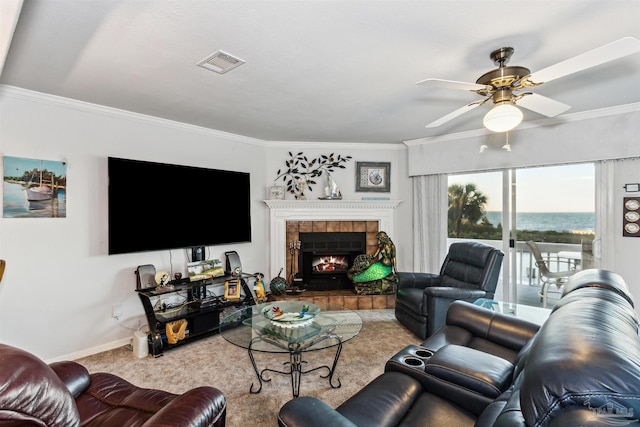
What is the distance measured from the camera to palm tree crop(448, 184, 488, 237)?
14.4 ft

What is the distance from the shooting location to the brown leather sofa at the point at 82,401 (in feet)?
3.09

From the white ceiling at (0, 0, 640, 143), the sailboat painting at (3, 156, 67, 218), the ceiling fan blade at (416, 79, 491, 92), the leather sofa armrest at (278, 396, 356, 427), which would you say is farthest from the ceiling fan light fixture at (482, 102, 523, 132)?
the sailboat painting at (3, 156, 67, 218)

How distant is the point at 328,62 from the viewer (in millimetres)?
2215

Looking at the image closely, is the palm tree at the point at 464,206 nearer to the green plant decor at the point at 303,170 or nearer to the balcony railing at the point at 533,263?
the balcony railing at the point at 533,263

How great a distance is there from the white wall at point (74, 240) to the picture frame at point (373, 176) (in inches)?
90.4

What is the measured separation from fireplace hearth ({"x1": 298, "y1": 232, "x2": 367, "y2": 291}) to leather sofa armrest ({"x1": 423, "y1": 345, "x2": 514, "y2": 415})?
10.6 feet

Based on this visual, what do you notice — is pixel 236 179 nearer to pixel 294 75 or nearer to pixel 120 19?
pixel 294 75

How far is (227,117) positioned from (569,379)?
3.62 meters

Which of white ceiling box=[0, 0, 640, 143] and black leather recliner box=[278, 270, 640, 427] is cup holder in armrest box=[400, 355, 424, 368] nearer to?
black leather recliner box=[278, 270, 640, 427]

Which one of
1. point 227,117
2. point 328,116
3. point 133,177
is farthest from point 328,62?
point 133,177

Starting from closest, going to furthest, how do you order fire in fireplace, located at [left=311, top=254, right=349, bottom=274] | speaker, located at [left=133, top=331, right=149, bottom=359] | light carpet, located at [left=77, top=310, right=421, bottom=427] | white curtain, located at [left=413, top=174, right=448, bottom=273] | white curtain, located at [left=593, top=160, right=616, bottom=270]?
light carpet, located at [left=77, top=310, right=421, bottom=427], speaker, located at [left=133, top=331, right=149, bottom=359], white curtain, located at [left=593, top=160, right=616, bottom=270], white curtain, located at [left=413, top=174, right=448, bottom=273], fire in fireplace, located at [left=311, top=254, right=349, bottom=274]

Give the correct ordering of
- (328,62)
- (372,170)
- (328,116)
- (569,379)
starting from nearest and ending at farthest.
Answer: (569,379) < (328,62) < (328,116) < (372,170)

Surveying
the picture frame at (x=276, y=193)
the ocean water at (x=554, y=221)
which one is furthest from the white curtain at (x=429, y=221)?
the picture frame at (x=276, y=193)

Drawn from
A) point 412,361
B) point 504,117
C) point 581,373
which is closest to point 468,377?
point 412,361
